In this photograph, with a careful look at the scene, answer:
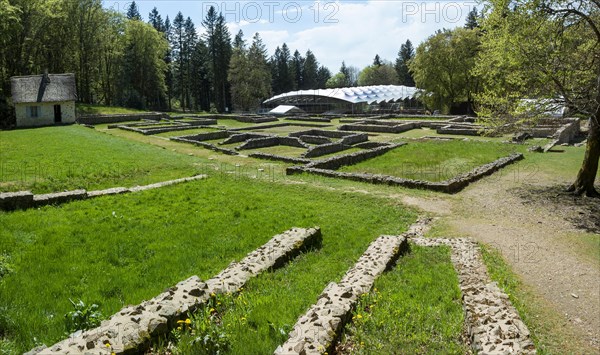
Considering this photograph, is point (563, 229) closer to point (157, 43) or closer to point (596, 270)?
point (596, 270)

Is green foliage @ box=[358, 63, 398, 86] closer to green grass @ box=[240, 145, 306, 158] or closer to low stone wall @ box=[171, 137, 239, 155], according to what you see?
green grass @ box=[240, 145, 306, 158]

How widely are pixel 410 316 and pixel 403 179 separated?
10.9 m

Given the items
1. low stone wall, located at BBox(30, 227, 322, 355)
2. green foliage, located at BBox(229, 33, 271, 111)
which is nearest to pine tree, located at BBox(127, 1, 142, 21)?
green foliage, located at BBox(229, 33, 271, 111)

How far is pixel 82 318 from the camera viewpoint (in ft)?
18.1

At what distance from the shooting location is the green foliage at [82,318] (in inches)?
213

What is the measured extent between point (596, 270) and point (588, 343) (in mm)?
3153

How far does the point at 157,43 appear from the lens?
2527 inches

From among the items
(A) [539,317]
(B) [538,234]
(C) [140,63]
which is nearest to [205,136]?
(B) [538,234]

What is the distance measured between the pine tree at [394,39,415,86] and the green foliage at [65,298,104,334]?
3793 inches

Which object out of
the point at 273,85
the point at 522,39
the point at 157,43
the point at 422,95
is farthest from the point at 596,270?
the point at 273,85

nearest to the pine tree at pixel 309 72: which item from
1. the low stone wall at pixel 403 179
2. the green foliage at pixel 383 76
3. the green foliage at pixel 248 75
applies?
the green foliage at pixel 383 76

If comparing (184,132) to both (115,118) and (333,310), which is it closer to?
(115,118)

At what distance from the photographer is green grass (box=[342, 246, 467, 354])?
493 centimetres

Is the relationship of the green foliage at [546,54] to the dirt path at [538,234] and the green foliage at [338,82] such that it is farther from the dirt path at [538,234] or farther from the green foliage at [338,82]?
the green foliage at [338,82]
